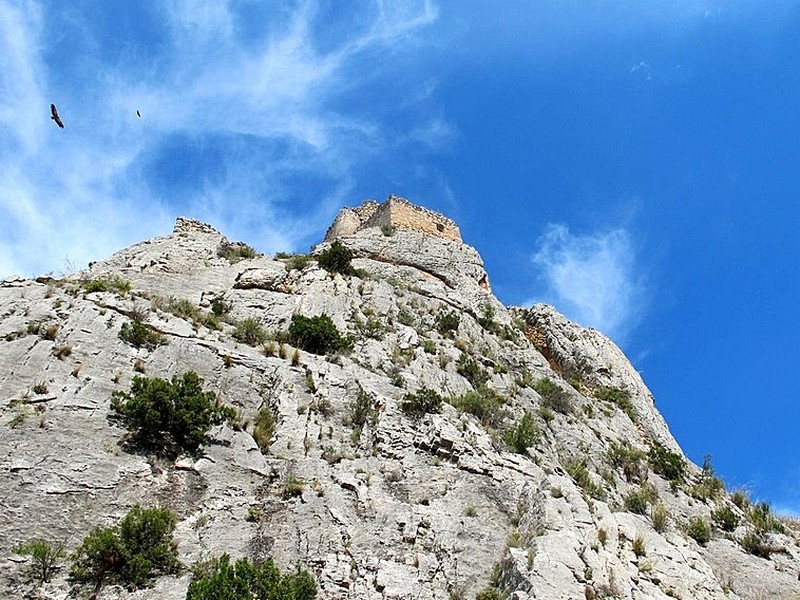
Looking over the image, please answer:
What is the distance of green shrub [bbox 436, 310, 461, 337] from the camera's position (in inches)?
902

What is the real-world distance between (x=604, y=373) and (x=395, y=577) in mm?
17839

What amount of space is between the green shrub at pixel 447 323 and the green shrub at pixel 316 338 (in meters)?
5.19

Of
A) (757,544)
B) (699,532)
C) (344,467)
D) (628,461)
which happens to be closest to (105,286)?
(344,467)

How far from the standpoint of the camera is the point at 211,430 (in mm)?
13047

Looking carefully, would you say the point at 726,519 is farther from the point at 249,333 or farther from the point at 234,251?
the point at 234,251

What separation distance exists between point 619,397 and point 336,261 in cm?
1192

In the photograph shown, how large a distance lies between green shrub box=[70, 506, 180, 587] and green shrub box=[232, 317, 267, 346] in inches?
302

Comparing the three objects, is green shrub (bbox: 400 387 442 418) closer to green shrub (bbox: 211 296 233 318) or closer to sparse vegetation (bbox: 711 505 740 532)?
green shrub (bbox: 211 296 233 318)

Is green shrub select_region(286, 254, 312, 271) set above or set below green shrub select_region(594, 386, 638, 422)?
above

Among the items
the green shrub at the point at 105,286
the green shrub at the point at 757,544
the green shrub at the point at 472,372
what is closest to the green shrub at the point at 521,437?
the green shrub at the point at 472,372

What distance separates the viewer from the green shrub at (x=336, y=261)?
81.7 feet

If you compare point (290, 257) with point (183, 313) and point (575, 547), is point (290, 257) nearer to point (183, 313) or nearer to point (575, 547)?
point (183, 313)

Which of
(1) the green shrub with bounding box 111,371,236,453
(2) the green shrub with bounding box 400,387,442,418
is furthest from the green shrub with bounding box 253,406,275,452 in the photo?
(2) the green shrub with bounding box 400,387,442,418

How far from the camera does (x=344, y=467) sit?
12.9 metres
